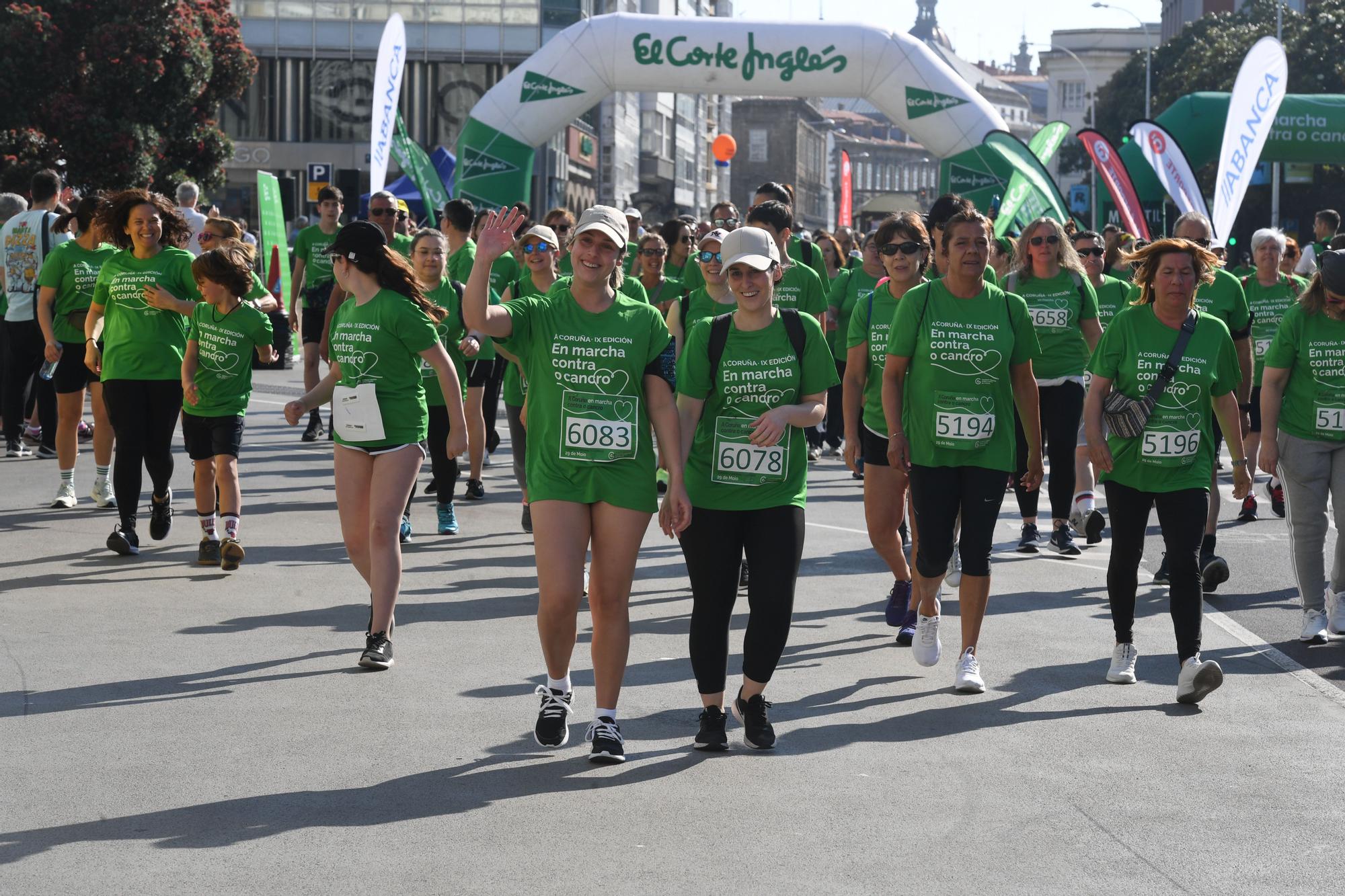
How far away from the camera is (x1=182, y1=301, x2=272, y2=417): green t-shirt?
9.12 metres

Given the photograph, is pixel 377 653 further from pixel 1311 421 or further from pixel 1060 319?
pixel 1060 319

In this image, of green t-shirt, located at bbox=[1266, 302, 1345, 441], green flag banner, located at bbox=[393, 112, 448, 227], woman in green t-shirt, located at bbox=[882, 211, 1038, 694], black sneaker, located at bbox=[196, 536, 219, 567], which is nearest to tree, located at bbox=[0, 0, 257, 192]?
green flag banner, located at bbox=[393, 112, 448, 227]

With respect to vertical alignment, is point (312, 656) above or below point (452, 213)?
below

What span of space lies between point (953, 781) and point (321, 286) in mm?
10843

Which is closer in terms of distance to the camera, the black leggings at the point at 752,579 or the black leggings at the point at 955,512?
the black leggings at the point at 752,579

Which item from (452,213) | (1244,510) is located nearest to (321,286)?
(452,213)

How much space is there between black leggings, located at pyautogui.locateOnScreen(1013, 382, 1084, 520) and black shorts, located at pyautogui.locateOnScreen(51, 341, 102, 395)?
5.95 meters

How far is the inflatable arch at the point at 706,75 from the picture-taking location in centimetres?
2248

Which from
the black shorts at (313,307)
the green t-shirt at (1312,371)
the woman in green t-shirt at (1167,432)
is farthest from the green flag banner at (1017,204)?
the woman in green t-shirt at (1167,432)

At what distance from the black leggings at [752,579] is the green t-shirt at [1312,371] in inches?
131

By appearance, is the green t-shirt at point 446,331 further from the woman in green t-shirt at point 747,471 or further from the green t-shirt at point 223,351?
the woman in green t-shirt at point 747,471

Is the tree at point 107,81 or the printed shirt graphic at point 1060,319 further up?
the tree at point 107,81

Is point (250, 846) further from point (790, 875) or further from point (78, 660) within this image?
point (78, 660)

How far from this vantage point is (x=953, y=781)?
18.5 ft
